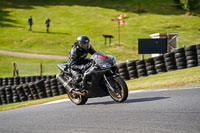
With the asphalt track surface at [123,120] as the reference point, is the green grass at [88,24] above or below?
below

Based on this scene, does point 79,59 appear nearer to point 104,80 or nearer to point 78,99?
point 104,80

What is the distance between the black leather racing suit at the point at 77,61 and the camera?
829cm

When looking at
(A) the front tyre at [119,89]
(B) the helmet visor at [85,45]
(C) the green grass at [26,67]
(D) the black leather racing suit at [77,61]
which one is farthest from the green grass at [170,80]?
(C) the green grass at [26,67]

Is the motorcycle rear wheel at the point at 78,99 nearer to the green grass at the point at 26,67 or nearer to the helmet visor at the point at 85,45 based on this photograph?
the helmet visor at the point at 85,45

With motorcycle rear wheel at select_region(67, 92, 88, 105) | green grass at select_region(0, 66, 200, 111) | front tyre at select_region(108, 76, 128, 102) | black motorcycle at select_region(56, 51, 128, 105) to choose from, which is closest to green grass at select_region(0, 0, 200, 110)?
green grass at select_region(0, 66, 200, 111)

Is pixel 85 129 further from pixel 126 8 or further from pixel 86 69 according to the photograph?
pixel 126 8

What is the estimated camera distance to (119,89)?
761 cm

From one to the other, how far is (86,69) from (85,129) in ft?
8.67

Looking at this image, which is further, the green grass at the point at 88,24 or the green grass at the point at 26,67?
the green grass at the point at 88,24

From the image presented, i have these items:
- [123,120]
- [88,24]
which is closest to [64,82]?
[123,120]

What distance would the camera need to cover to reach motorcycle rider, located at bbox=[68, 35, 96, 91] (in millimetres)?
8148

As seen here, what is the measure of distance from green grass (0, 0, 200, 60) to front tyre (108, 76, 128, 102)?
2475 cm

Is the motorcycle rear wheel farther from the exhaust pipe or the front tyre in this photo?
the front tyre

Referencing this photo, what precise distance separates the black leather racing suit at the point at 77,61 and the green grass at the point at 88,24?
24.0 meters
